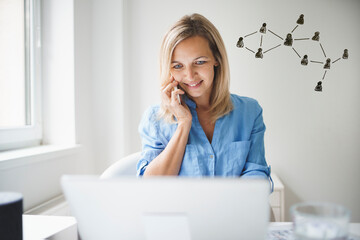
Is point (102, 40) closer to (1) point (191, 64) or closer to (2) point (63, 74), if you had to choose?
(2) point (63, 74)

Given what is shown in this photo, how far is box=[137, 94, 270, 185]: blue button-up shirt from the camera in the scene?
1.41m

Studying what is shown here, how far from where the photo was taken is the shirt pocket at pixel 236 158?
1.41m

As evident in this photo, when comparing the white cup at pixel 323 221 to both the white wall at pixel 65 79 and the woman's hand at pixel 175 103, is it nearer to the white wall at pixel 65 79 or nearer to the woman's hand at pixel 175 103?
the woman's hand at pixel 175 103

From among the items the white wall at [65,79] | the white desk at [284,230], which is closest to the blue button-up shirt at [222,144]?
the white desk at [284,230]

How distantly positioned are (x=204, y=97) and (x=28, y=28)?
1200 mm

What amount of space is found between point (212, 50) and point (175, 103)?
0.30 meters

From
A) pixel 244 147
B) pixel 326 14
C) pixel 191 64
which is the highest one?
pixel 326 14

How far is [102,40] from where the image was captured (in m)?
2.43

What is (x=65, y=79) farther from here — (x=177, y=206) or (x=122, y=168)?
(x=177, y=206)

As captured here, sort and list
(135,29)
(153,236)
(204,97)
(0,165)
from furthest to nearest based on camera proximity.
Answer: (135,29) < (204,97) < (0,165) < (153,236)

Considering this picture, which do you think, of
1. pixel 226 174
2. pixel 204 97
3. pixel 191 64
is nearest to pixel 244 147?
pixel 226 174

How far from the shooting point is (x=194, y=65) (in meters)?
1.45

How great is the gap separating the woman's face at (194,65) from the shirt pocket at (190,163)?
0.26 m

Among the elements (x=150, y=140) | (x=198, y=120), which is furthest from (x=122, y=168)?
(x=198, y=120)
